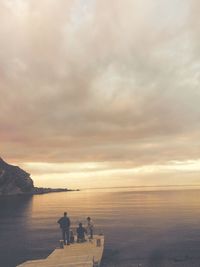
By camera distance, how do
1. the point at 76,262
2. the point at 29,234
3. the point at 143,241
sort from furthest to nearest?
the point at 29,234, the point at 143,241, the point at 76,262

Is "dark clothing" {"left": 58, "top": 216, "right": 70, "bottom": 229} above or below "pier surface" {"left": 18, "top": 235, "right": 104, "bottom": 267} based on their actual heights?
above

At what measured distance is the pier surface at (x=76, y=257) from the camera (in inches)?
1229

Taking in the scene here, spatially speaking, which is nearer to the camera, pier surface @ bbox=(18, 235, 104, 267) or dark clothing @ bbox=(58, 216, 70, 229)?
pier surface @ bbox=(18, 235, 104, 267)

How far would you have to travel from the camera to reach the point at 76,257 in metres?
33.3

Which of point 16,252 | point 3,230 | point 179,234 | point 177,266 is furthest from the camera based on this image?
point 3,230

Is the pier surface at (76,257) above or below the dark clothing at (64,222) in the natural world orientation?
below

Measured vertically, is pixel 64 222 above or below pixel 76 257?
above

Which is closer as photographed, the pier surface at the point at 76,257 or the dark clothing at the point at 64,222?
the pier surface at the point at 76,257

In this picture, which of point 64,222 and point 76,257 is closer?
point 76,257

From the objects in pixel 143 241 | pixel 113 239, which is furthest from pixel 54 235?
pixel 143 241

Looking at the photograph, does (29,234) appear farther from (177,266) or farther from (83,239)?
(177,266)

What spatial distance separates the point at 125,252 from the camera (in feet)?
148

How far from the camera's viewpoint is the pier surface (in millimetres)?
31219

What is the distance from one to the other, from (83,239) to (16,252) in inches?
416
